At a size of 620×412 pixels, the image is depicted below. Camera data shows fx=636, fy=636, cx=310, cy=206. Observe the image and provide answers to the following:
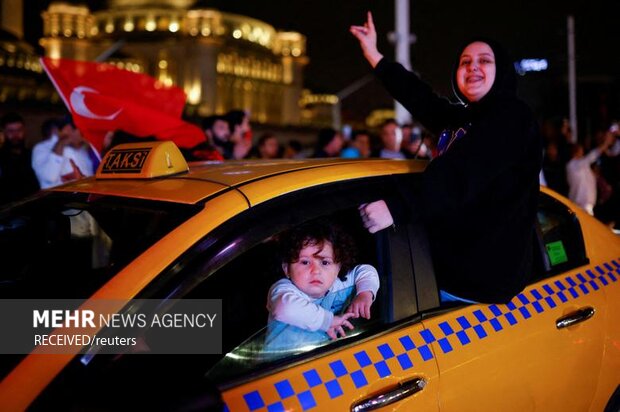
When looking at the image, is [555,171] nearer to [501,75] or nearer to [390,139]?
[390,139]

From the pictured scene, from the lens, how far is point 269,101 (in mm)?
92188

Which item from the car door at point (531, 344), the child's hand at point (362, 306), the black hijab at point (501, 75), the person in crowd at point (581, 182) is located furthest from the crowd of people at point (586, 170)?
the child's hand at point (362, 306)

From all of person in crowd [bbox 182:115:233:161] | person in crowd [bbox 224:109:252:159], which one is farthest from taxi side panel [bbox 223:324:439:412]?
person in crowd [bbox 224:109:252:159]

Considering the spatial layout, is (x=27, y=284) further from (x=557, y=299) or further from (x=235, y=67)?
(x=235, y=67)

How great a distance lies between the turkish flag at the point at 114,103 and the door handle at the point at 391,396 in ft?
10.0

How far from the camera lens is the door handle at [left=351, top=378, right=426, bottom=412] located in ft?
6.31

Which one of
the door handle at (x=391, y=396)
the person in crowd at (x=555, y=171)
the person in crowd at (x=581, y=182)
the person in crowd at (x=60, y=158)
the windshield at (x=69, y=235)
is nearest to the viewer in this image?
the door handle at (x=391, y=396)

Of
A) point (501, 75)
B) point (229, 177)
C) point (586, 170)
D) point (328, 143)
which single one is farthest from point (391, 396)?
point (586, 170)

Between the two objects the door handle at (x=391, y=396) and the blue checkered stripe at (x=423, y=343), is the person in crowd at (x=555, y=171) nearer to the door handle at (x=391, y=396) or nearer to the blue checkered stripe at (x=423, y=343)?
the blue checkered stripe at (x=423, y=343)

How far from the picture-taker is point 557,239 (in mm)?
3031

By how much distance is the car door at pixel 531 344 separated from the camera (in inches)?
86.5

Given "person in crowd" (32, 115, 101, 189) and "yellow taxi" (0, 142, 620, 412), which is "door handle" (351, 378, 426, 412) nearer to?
"yellow taxi" (0, 142, 620, 412)

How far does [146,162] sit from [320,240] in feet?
2.33

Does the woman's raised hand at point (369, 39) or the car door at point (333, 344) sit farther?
the woman's raised hand at point (369, 39)
